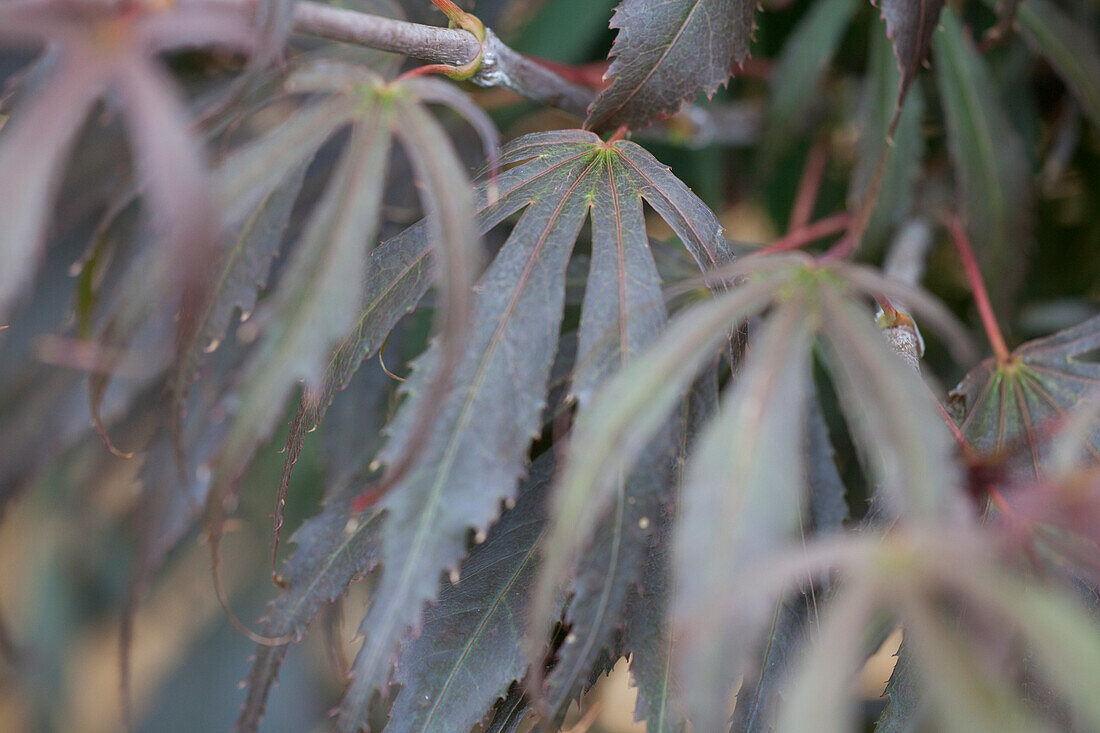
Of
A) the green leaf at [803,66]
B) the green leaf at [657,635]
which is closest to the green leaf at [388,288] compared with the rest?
the green leaf at [657,635]

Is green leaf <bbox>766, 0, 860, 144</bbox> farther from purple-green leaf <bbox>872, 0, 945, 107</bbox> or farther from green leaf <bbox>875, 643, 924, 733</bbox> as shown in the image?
green leaf <bbox>875, 643, 924, 733</bbox>

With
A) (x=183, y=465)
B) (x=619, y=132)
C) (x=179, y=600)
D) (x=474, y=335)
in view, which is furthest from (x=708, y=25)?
(x=179, y=600)

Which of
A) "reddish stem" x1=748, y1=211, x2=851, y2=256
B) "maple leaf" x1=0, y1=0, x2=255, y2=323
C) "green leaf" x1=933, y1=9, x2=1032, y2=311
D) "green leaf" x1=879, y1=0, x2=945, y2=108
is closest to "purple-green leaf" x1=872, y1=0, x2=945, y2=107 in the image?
"green leaf" x1=879, y1=0, x2=945, y2=108

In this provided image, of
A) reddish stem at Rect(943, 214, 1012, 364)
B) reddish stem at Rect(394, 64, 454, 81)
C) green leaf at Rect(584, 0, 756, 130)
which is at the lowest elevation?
reddish stem at Rect(943, 214, 1012, 364)

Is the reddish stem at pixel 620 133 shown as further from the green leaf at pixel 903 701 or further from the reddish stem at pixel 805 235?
the green leaf at pixel 903 701

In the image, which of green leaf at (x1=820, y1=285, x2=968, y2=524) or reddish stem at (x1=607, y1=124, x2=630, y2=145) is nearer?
green leaf at (x1=820, y1=285, x2=968, y2=524)

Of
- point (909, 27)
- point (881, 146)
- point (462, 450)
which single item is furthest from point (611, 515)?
point (881, 146)
